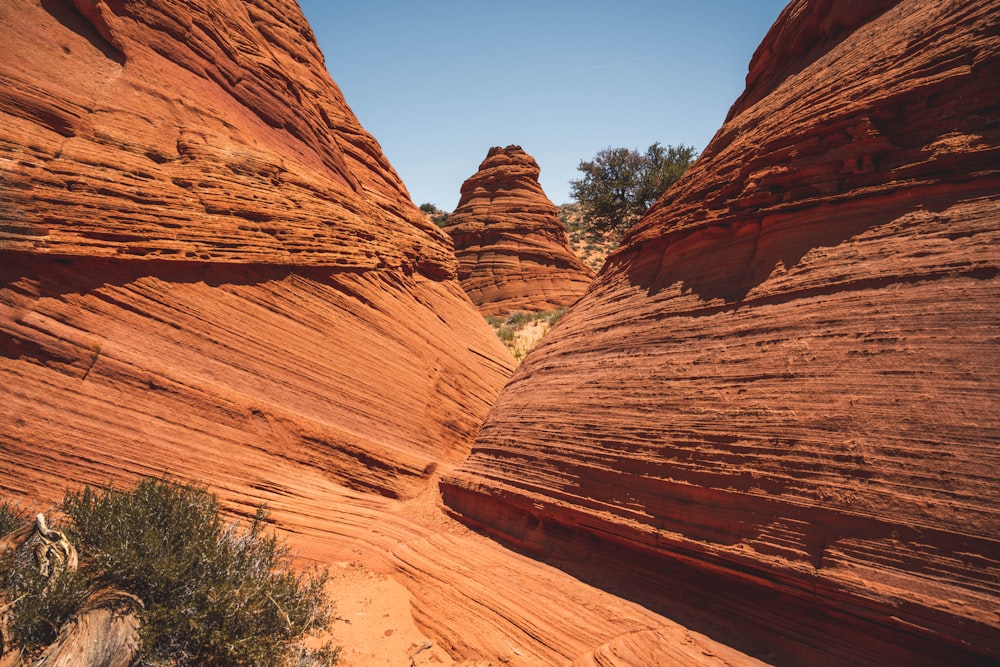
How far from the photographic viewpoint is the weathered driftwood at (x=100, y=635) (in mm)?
3438

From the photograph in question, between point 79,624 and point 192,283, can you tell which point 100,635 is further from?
point 192,283

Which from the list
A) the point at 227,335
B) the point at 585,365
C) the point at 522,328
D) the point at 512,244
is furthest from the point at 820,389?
the point at 512,244

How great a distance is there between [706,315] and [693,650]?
127 inches

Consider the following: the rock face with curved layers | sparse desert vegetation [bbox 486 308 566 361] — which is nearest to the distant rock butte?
sparse desert vegetation [bbox 486 308 566 361]

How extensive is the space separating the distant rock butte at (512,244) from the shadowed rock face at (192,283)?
14.7 meters

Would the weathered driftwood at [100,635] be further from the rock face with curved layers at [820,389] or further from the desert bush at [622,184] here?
the desert bush at [622,184]

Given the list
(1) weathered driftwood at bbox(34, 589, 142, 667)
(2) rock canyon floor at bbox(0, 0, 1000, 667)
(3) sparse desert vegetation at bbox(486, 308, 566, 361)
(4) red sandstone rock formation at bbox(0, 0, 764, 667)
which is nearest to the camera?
(1) weathered driftwood at bbox(34, 589, 142, 667)

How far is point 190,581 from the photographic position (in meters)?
4.23

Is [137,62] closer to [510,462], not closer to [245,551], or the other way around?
[245,551]

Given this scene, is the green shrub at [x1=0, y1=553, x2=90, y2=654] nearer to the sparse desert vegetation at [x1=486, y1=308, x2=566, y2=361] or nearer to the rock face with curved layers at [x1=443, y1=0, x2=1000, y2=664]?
the rock face with curved layers at [x1=443, y1=0, x2=1000, y2=664]

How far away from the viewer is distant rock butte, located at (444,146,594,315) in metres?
25.3

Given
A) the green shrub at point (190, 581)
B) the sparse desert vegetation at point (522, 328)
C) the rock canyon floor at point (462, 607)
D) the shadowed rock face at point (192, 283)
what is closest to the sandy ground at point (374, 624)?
the rock canyon floor at point (462, 607)

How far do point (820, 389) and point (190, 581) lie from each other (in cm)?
529

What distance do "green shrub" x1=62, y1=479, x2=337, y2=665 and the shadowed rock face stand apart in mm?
1532
